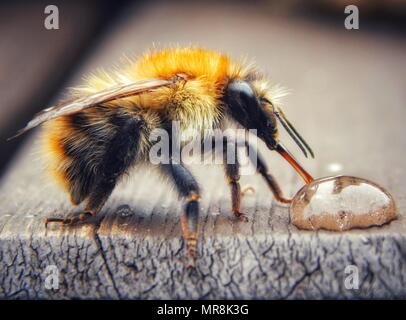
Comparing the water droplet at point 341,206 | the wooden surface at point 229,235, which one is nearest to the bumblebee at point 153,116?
the wooden surface at point 229,235

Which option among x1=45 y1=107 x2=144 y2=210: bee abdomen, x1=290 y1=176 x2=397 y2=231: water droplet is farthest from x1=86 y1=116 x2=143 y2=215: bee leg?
x1=290 y1=176 x2=397 y2=231: water droplet

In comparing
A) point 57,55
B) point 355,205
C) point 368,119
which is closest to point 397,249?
point 355,205

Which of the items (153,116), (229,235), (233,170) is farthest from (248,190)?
(229,235)

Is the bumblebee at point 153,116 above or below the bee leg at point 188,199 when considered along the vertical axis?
above

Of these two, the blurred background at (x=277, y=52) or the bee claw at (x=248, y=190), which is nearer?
the bee claw at (x=248, y=190)

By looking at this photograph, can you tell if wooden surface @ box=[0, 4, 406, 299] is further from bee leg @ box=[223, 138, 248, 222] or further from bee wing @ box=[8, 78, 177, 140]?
bee wing @ box=[8, 78, 177, 140]

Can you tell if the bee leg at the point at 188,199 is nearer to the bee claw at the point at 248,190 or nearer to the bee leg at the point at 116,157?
the bee leg at the point at 116,157

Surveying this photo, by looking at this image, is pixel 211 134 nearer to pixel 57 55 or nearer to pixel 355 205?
pixel 355 205

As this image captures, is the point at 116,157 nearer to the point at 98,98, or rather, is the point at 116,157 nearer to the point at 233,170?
the point at 98,98
